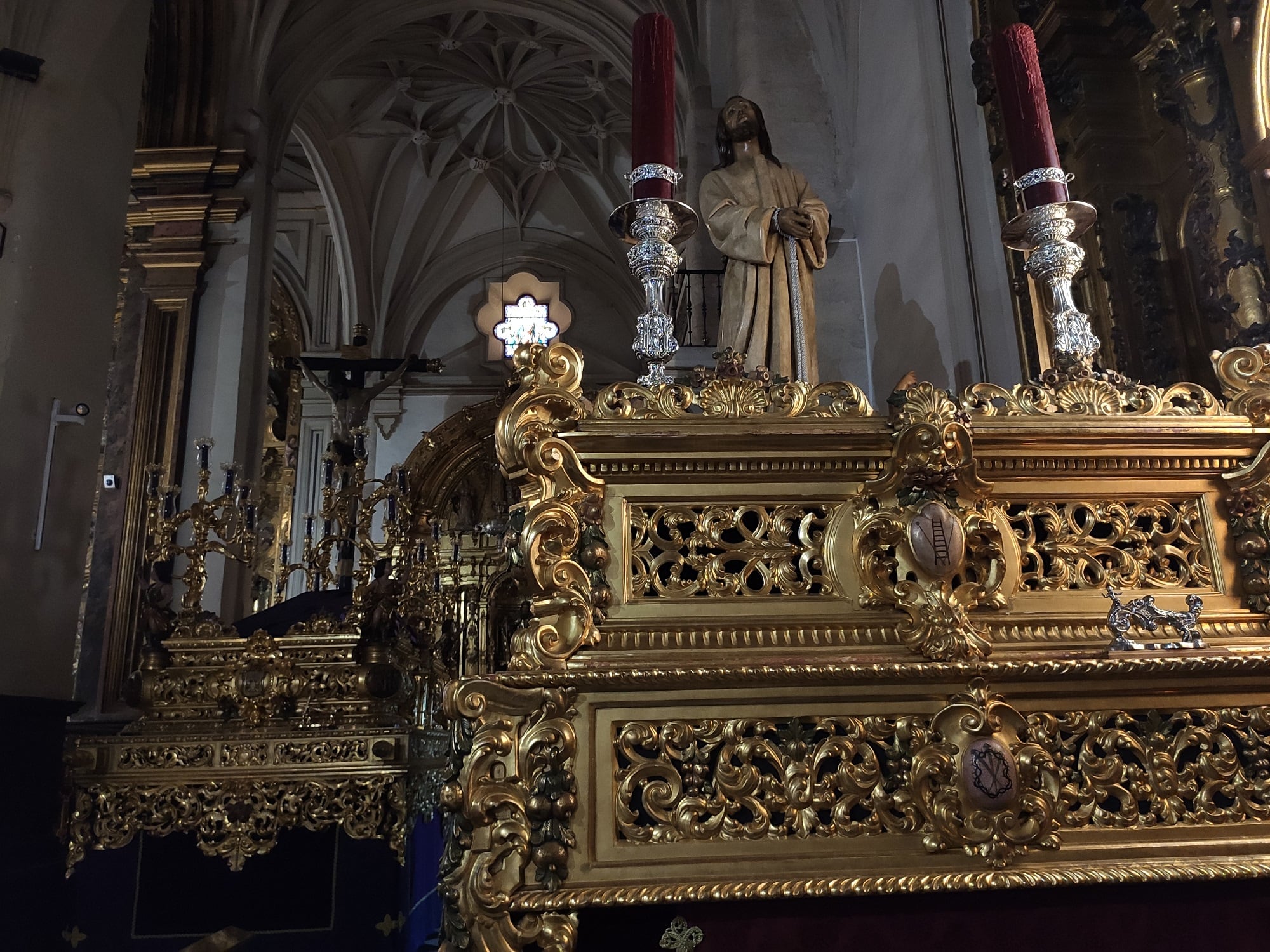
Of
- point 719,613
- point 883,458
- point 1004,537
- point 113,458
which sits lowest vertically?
point 719,613

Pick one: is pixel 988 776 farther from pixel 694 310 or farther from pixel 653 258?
pixel 694 310

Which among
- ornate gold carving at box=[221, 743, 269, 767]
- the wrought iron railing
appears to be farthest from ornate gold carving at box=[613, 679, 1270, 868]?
the wrought iron railing

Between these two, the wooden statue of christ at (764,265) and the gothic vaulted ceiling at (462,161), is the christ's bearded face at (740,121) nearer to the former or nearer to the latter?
the wooden statue of christ at (764,265)

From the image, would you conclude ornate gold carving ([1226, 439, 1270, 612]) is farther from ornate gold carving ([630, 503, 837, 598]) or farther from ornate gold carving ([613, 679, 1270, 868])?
ornate gold carving ([630, 503, 837, 598])

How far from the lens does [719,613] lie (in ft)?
4.16

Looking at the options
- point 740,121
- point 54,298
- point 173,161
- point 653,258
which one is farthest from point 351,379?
point 653,258

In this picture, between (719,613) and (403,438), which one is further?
(403,438)

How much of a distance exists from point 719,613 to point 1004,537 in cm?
49

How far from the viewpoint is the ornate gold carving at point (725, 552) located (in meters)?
1.29

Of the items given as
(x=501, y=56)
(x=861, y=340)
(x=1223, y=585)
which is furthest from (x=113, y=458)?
(x=501, y=56)

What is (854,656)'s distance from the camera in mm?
1233

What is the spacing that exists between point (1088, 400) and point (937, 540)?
0.43 m

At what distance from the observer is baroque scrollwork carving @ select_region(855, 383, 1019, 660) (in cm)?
127

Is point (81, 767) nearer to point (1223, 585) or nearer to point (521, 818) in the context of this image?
point (521, 818)
